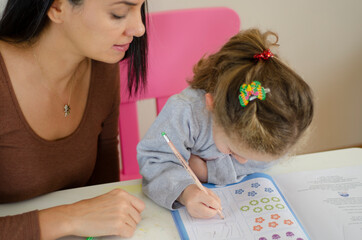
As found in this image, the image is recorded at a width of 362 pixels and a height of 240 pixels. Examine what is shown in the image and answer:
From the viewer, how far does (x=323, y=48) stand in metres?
1.83

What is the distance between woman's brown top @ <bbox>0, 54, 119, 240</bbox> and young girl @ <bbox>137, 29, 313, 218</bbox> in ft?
0.71

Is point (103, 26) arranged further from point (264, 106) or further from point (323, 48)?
point (323, 48)

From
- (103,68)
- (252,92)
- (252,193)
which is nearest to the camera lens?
(252,92)

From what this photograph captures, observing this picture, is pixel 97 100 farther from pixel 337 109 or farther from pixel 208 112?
pixel 337 109

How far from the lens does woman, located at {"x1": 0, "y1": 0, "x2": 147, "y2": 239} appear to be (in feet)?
2.64

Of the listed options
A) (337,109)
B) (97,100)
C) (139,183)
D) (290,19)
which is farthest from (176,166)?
(337,109)

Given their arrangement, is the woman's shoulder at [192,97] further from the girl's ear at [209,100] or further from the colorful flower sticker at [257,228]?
the colorful flower sticker at [257,228]

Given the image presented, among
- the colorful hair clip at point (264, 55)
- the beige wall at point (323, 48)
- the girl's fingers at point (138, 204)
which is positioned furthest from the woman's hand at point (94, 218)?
the beige wall at point (323, 48)

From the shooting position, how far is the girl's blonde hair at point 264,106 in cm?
78

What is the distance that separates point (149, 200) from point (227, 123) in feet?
0.78

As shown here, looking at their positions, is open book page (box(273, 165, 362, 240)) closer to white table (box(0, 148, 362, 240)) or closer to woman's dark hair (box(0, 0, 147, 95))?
white table (box(0, 148, 362, 240))

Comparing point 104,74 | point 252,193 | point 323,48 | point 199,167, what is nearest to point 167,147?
point 199,167

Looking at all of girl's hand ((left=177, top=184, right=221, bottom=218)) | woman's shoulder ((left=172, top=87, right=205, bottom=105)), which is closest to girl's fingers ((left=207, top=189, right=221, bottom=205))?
girl's hand ((left=177, top=184, right=221, bottom=218))

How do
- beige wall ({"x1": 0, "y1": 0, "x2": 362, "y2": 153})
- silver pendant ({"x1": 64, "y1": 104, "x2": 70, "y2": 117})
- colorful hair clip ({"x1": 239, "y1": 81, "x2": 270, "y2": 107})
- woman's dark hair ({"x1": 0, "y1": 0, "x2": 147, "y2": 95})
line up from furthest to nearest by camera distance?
beige wall ({"x1": 0, "y1": 0, "x2": 362, "y2": 153}) → silver pendant ({"x1": 64, "y1": 104, "x2": 70, "y2": 117}) → woman's dark hair ({"x1": 0, "y1": 0, "x2": 147, "y2": 95}) → colorful hair clip ({"x1": 239, "y1": 81, "x2": 270, "y2": 107})
